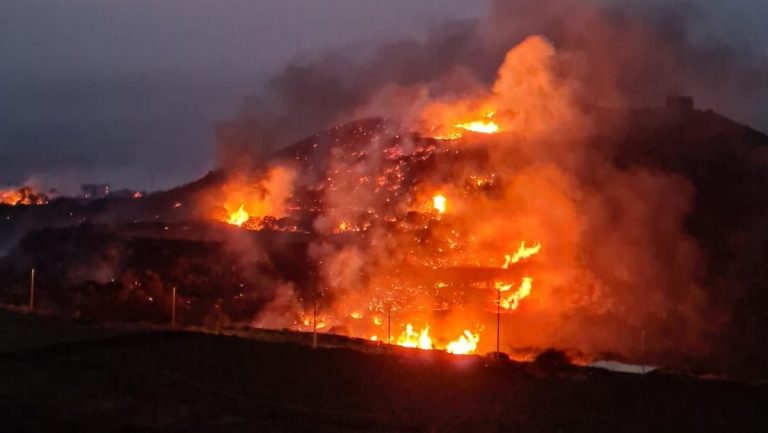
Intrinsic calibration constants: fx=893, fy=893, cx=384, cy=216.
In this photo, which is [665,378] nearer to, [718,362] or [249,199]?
[718,362]

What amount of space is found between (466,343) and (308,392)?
21369 millimetres

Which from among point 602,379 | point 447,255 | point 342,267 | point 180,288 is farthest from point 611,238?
point 602,379

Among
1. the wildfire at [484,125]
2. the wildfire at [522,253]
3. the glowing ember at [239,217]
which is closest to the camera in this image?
the wildfire at [522,253]

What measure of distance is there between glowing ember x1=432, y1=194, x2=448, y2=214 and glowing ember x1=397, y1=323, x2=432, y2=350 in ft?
47.7

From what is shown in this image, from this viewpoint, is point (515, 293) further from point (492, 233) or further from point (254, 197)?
point (254, 197)

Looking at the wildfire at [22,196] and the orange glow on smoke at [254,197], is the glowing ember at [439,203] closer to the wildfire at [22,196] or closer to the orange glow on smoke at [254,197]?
the orange glow on smoke at [254,197]

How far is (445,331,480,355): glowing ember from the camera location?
42031 mm

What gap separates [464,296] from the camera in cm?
4847

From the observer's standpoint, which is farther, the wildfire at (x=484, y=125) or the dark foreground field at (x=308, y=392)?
the wildfire at (x=484, y=125)

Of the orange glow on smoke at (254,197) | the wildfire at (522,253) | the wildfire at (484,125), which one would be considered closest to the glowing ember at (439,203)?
the wildfire at (522,253)

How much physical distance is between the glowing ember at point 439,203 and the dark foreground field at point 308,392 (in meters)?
29.3

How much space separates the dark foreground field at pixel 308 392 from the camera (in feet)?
62.2

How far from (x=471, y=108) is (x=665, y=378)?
45.1m

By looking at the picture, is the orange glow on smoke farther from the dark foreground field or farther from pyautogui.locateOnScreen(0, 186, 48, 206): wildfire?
pyautogui.locateOnScreen(0, 186, 48, 206): wildfire
